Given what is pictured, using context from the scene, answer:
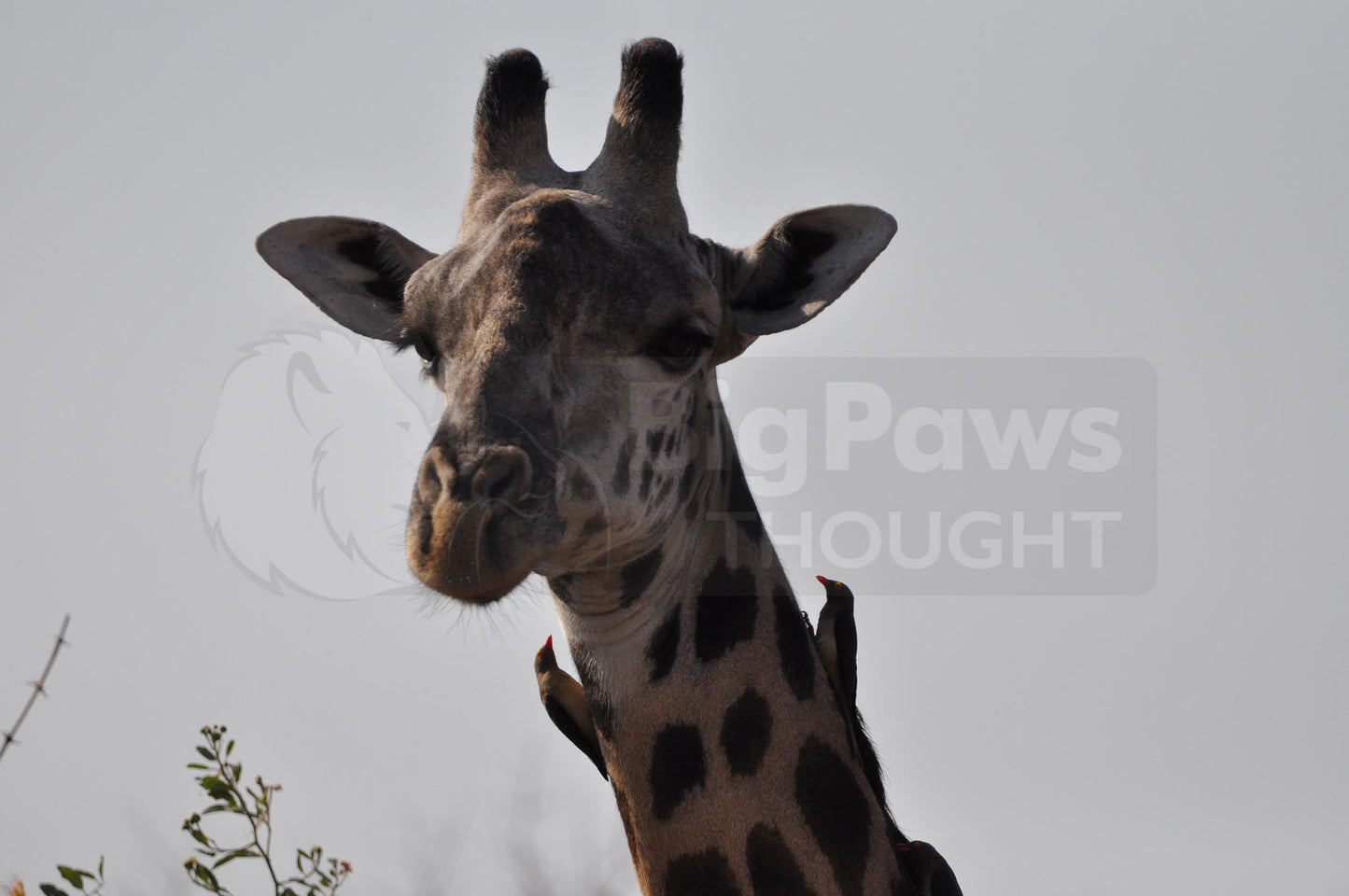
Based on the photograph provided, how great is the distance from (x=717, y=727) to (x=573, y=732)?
2.19ft

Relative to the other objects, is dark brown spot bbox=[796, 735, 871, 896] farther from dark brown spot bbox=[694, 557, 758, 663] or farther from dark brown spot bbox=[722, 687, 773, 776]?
dark brown spot bbox=[694, 557, 758, 663]

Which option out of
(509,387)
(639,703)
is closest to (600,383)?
(509,387)

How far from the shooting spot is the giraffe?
475cm

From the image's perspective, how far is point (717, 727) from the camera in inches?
206

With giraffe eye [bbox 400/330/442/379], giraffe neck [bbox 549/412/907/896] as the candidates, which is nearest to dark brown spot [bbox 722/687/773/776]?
giraffe neck [bbox 549/412/907/896]

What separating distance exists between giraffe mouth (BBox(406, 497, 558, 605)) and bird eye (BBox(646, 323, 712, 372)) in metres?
0.97

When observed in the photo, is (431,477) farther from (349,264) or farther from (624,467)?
(349,264)

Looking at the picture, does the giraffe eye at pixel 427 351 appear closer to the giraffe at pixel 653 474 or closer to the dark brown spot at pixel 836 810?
the giraffe at pixel 653 474

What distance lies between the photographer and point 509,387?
468 cm

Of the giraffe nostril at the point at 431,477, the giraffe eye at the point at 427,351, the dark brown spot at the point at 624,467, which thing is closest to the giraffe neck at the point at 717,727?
the dark brown spot at the point at 624,467

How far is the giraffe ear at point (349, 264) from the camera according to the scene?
20.2 feet

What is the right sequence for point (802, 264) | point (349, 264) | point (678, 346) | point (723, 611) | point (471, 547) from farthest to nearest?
point (349, 264), point (802, 264), point (723, 611), point (678, 346), point (471, 547)

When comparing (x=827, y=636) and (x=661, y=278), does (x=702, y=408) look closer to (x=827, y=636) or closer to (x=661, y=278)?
Answer: (x=661, y=278)

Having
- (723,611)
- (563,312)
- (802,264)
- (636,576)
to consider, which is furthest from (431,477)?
(802,264)
